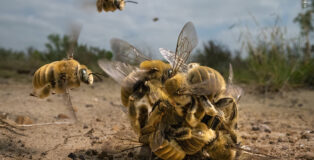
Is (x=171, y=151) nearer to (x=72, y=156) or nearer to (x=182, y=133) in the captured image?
(x=182, y=133)

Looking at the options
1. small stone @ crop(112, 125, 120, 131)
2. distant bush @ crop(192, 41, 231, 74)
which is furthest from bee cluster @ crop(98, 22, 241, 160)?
distant bush @ crop(192, 41, 231, 74)

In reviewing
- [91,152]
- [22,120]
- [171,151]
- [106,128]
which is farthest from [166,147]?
[22,120]

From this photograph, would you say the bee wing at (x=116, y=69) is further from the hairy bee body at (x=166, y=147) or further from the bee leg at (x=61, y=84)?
the bee leg at (x=61, y=84)

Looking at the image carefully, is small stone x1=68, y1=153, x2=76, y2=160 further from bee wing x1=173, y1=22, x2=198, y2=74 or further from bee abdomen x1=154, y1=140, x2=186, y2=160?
bee wing x1=173, y1=22, x2=198, y2=74

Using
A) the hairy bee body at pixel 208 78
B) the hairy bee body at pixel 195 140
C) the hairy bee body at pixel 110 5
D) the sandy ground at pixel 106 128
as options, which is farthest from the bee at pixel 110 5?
the hairy bee body at pixel 195 140

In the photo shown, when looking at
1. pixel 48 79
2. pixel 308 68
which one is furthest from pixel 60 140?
pixel 308 68

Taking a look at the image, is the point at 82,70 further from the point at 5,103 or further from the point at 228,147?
the point at 5,103
